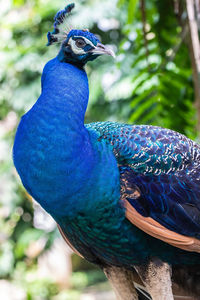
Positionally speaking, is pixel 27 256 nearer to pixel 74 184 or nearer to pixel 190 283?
pixel 190 283

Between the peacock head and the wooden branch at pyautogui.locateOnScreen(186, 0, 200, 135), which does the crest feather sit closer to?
the peacock head

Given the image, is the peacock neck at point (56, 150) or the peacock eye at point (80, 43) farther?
the peacock eye at point (80, 43)

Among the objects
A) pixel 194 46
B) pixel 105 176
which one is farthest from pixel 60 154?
pixel 194 46

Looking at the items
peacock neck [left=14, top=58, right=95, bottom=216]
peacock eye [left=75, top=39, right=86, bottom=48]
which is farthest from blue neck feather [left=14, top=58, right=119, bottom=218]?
peacock eye [left=75, top=39, right=86, bottom=48]

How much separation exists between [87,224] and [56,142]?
266 mm

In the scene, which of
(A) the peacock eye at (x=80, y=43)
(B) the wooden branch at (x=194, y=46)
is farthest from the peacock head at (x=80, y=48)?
(B) the wooden branch at (x=194, y=46)

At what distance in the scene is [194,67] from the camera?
6.23 ft

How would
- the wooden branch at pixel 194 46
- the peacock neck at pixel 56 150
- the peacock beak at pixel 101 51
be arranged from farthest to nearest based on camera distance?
the wooden branch at pixel 194 46, the peacock beak at pixel 101 51, the peacock neck at pixel 56 150

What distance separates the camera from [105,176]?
1.22 metres

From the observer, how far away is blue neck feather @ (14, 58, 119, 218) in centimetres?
116

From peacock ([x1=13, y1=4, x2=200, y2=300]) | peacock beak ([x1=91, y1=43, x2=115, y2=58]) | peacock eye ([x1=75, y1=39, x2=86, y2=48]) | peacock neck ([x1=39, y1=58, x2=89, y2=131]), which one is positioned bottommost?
peacock ([x1=13, y1=4, x2=200, y2=300])

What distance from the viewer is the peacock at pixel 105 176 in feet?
3.86

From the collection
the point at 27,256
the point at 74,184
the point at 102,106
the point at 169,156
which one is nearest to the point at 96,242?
the point at 74,184

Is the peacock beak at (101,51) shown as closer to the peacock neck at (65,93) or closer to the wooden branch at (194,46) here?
the peacock neck at (65,93)
